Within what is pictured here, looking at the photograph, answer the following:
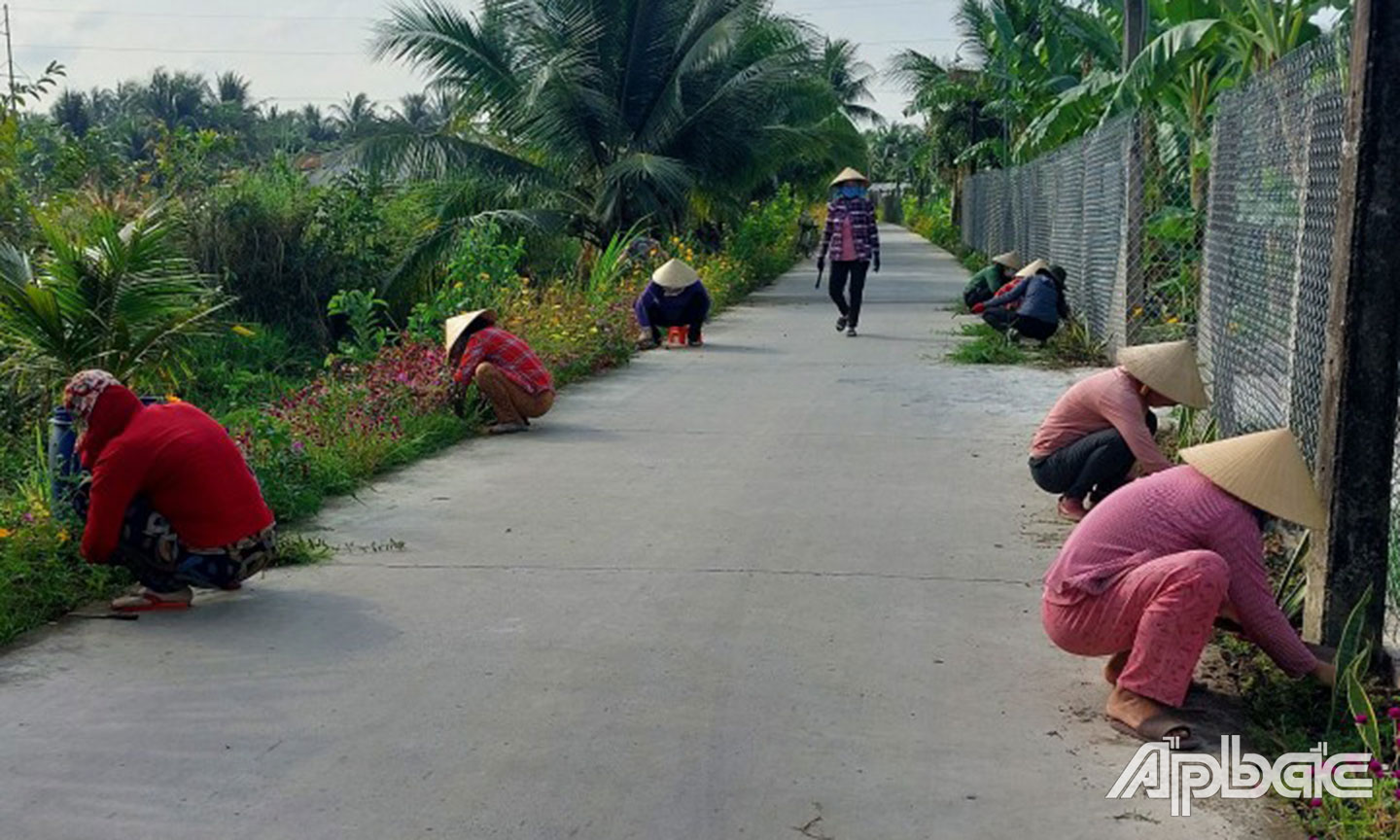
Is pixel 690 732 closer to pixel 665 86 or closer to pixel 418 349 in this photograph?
pixel 418 349

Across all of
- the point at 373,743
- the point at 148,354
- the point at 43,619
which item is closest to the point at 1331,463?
the point at 373,743

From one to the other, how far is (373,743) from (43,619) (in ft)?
6.86

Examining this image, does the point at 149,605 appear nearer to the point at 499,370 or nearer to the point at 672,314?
the point at 499,370

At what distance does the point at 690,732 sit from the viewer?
4676mm

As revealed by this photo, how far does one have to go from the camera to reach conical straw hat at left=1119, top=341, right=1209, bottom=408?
622 centimetres

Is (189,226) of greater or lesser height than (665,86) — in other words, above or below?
below

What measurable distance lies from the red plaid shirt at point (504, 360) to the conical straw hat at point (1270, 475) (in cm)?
625

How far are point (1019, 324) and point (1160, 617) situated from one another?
10013mm

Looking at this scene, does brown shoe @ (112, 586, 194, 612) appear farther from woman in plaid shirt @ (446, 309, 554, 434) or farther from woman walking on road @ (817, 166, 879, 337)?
woman walking on road @ (817, 166, 879, 337)

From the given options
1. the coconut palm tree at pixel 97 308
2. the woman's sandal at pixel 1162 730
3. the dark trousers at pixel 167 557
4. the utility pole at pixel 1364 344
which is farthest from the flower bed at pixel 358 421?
the utility pole at pixel 1364 344

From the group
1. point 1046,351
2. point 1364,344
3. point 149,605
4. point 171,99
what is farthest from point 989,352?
point 171,99

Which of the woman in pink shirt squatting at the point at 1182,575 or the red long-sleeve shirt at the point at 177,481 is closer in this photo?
the woman in pink shirt squatting at the point at 1182,575

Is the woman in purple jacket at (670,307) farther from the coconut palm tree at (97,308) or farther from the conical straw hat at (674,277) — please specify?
the coconut palm tree at (97,308)

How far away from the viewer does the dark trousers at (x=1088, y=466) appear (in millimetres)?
7172
